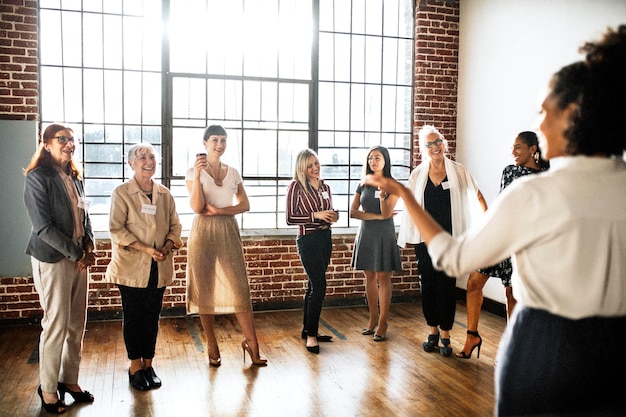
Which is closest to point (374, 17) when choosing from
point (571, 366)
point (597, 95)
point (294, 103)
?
point (294, 103)

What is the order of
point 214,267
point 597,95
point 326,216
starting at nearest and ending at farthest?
point 597,95
point 214,267
point 326,216

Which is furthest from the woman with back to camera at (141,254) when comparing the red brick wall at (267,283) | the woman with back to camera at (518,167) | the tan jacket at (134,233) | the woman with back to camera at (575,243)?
the woman with back to camera at (575,243)

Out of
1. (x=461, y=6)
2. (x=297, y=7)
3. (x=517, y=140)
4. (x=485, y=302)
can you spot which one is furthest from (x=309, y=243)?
(x=461, y=6)

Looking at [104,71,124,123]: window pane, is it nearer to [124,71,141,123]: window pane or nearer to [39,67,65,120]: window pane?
[124,71,141,123]: window pane

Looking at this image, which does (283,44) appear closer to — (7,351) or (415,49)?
(415,49)

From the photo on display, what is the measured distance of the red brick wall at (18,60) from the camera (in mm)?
5352

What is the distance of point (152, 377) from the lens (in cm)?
394

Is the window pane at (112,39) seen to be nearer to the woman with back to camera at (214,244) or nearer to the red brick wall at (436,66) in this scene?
the woman with back to camera at (214,244)

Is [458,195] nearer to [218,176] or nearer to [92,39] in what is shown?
[218,176]

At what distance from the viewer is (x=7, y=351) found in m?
4.67

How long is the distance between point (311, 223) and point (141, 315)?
155cm

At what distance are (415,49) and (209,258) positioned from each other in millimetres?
3924

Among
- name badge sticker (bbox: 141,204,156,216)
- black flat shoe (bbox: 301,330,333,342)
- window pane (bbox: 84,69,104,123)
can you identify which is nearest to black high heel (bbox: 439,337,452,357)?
black flat shoe (bbox: 301,330,333,342)

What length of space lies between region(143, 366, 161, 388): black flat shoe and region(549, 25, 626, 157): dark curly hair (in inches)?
130
